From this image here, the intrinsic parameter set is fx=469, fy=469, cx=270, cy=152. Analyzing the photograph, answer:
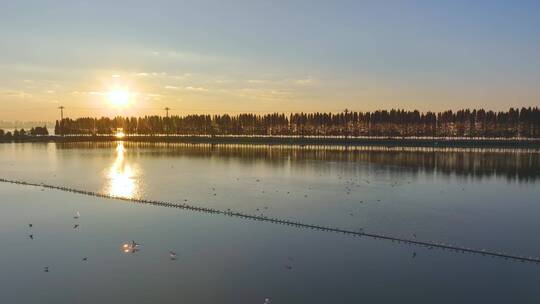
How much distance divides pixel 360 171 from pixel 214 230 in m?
30.7

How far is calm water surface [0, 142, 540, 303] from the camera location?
48.4 feet

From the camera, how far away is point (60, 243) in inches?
802

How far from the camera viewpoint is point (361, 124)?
16012 cm

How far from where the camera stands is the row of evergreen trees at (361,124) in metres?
136

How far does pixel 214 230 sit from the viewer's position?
22.5 meters

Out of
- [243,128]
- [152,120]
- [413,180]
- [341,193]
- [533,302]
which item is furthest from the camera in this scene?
[152,120]

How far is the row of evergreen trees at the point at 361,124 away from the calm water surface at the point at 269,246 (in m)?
110

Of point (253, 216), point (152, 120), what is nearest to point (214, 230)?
point (253, 216)

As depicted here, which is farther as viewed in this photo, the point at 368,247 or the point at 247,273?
the point at 368,247

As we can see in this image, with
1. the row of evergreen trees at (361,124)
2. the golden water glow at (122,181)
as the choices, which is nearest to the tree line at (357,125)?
the row of evergreen trees at (361,124)

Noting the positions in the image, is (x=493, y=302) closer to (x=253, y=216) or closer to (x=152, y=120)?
(x=253, y=216)

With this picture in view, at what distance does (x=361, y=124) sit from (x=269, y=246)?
144 m

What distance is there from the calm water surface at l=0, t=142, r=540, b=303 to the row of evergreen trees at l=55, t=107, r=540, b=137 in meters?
110

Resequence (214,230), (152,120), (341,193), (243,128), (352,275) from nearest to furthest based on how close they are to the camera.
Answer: (352,275), (214,230), (341,193), (243,128), (152,120)
